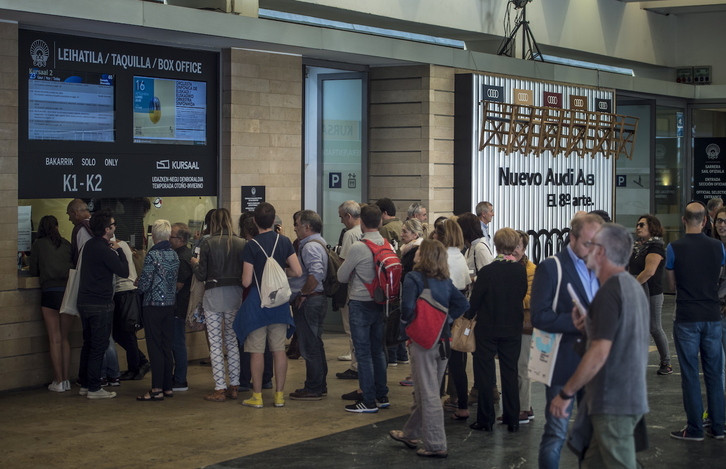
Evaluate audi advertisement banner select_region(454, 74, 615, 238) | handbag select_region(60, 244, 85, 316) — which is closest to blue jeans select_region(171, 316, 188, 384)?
handbag select_region(60, 244, 85, 316)

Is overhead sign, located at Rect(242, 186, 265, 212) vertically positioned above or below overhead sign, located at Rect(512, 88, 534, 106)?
below

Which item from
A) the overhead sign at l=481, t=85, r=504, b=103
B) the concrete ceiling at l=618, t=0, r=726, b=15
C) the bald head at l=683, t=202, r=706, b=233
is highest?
the concrete ceiling at l=618, t=0, r=726, b=15

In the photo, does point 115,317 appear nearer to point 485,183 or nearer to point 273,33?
point 273,33

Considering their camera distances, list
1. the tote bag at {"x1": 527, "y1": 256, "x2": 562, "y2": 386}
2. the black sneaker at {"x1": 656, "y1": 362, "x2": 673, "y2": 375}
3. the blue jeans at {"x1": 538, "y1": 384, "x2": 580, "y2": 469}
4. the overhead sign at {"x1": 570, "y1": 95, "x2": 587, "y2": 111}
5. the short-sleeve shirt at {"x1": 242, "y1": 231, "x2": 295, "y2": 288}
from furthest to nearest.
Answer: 1. the overhead sign at {"x1": 570, "y1": 95, "x2": 587, "y2": 111}
2. the black sneaker at {"x1": 656, "y1": 362, "x2": 673, "y2": 375}
3. the short-sleeve shirt at {"x1": 242, "y1": 231, "x2": 295, "y2": 288}
4. the blue jeans at {"x1": 538, "y1": 384, "x2": 580, "y2": 469}
5. the tote bag at {"x1": 527, "y1": 256, "x2": 562, "y2": 386}

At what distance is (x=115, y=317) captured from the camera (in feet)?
30.7

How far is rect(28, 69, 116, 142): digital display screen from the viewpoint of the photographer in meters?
9.44

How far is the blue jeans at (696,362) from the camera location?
23.9ft

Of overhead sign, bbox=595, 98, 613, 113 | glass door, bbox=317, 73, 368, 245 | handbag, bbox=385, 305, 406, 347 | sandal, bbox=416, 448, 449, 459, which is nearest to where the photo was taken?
sandal, bbox=416, 448, 449, 459

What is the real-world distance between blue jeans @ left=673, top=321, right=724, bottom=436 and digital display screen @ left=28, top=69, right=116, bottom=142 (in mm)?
5853

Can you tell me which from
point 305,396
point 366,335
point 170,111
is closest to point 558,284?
point 366,335

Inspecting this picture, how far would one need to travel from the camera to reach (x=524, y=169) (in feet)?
47.1

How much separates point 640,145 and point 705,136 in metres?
2.02

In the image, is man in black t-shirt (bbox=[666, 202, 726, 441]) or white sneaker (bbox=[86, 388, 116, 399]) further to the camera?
white sneaker (bbox=[86, 388, 116, 399])

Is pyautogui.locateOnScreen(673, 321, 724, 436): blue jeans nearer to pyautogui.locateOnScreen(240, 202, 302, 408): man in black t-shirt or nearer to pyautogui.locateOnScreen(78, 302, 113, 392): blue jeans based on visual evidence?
pyautogui.locateOnScreen(240, 202, 302, 408): man in black t-shirt
